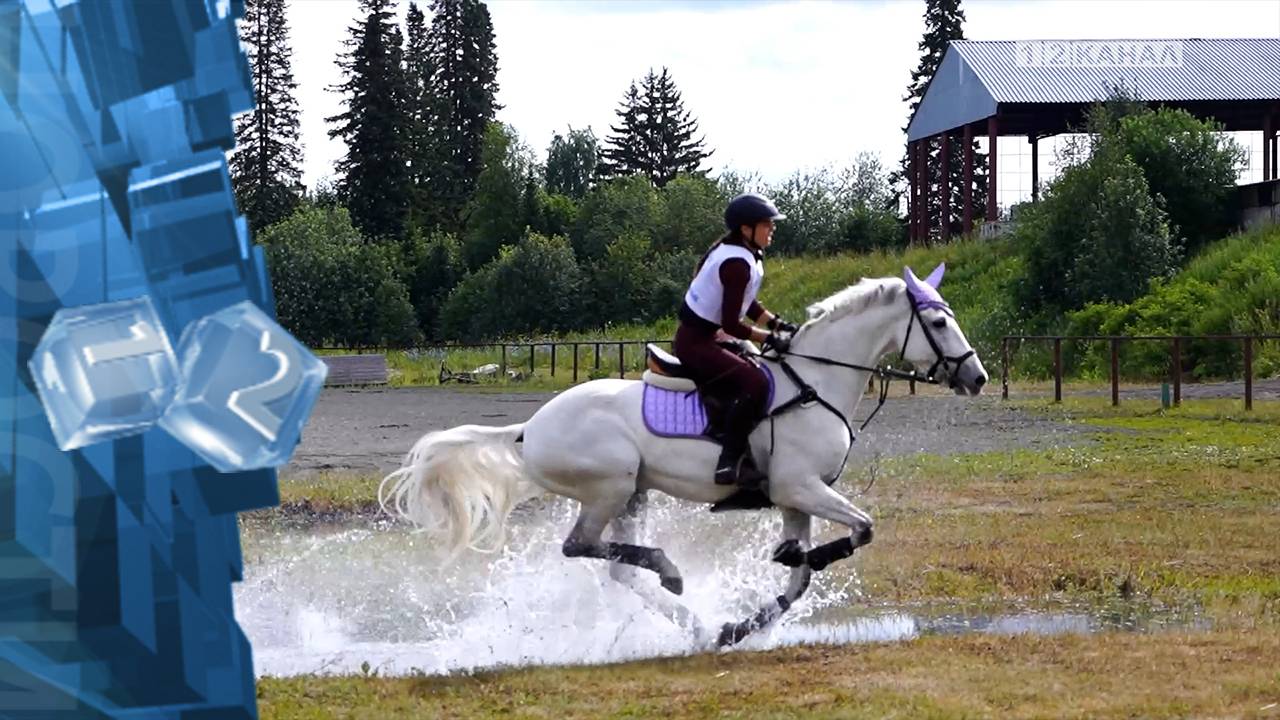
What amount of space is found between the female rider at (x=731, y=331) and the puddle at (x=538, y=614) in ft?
3.55

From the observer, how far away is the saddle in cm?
961

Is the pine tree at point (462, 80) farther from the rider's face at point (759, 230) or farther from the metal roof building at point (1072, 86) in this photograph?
the rider's face at point (759, 230)

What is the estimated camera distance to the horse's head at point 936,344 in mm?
9750

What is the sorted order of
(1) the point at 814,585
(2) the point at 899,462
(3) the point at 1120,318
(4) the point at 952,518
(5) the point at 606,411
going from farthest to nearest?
(3) the point at 1120,318 < (2) the point at 899,462 < (4) the point at 952,518 < (1) the point at 814,585 < (5) the point at 606,411

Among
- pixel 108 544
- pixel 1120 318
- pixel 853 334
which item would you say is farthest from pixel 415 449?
pixel 1120 318

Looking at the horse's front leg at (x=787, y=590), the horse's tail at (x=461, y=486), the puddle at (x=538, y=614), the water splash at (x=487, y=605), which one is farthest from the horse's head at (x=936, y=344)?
the horse's tail at (x=461, y=486)

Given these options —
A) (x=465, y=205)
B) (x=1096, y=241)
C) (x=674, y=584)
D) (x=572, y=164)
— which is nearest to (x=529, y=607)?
(x=674, y=584)

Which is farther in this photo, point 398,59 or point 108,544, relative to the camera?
point 398,59

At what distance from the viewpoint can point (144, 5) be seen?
500 cm

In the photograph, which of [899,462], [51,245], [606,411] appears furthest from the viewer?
[899,462]

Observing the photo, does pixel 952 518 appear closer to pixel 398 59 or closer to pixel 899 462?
pixel 899 462

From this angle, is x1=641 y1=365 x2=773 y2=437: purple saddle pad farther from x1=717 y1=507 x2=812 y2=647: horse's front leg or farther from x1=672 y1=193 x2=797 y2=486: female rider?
x1=717 y1=507 x2=812 y2=647: horse's front leg

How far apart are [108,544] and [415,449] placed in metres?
5.06
